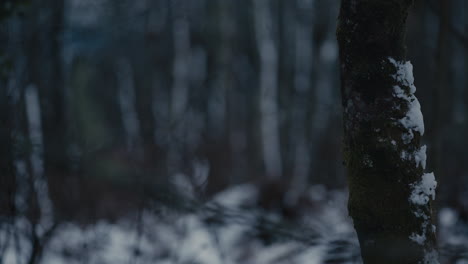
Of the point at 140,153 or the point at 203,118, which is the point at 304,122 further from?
the point at 140,153

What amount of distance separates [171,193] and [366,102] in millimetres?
1449

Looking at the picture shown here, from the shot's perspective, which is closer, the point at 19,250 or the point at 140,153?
the point at 19,250

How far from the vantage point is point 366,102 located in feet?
5.33

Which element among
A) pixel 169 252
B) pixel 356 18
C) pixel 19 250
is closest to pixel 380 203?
pixel 356 18

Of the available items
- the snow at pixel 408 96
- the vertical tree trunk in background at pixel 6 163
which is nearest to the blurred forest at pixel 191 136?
the vertical tree trunk in background at pixel 6 163

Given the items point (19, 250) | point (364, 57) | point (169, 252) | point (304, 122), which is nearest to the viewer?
point (364, 57)

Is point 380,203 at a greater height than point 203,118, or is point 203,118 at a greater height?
point 203,118

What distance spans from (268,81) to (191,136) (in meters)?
5.11

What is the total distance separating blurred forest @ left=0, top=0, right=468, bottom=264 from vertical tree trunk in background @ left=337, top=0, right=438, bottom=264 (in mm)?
761

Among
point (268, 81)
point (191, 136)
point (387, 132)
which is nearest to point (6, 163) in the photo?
point (387, 132)

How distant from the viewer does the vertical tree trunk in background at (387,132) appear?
62.7 inches

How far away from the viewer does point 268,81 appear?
1527 cm

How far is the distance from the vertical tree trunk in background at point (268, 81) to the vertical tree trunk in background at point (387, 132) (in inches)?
500

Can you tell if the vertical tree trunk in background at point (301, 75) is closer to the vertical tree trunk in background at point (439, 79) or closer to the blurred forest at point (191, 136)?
the blurred forest at point (191, 136)
